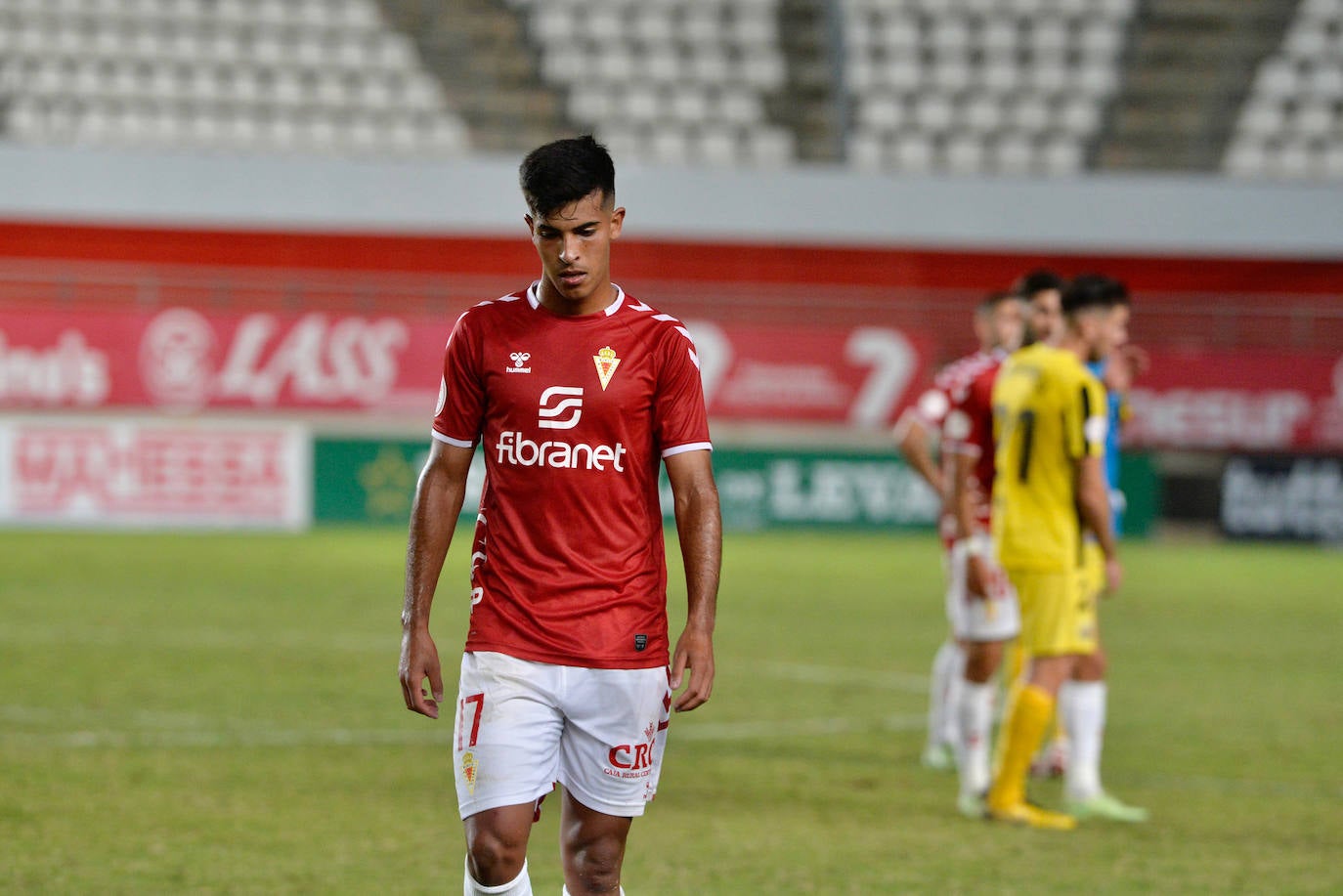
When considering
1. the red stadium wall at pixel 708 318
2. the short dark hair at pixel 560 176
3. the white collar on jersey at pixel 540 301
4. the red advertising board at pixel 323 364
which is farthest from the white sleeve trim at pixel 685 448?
the red stadium wall at pixel 708 318

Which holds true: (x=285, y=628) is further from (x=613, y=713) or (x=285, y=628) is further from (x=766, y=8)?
(x=766, y=8)

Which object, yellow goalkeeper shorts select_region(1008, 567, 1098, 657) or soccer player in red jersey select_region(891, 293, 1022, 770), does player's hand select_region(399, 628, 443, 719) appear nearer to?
yellow goalkeeper shorts select_region(1008, 567, 1098, 657)

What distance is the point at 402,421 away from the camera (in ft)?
71.7

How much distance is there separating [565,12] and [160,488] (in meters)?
10.6

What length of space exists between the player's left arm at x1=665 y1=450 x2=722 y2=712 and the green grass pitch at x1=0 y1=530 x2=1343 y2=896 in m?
1.94

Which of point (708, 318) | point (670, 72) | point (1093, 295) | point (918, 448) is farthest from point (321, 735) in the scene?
point (670, 72)

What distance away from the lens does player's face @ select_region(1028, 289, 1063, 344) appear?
7.18 metres

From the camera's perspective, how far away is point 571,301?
13.4 ft

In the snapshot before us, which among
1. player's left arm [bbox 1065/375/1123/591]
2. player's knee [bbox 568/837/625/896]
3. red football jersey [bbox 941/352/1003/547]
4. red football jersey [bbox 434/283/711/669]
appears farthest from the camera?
red football jersey [bbox 941/352/1003/547]

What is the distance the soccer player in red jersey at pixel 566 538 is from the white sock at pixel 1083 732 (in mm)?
3450

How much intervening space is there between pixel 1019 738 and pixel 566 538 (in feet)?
11.1

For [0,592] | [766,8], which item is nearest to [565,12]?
[766,8]

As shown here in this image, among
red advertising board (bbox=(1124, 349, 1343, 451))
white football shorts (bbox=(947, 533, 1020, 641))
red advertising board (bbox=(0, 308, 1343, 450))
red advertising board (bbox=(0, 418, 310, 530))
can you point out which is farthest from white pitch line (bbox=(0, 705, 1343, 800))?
red advertising board (bbox=(1124, 349, 1343, 451))

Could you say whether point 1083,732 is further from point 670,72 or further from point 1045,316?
point 670,72
